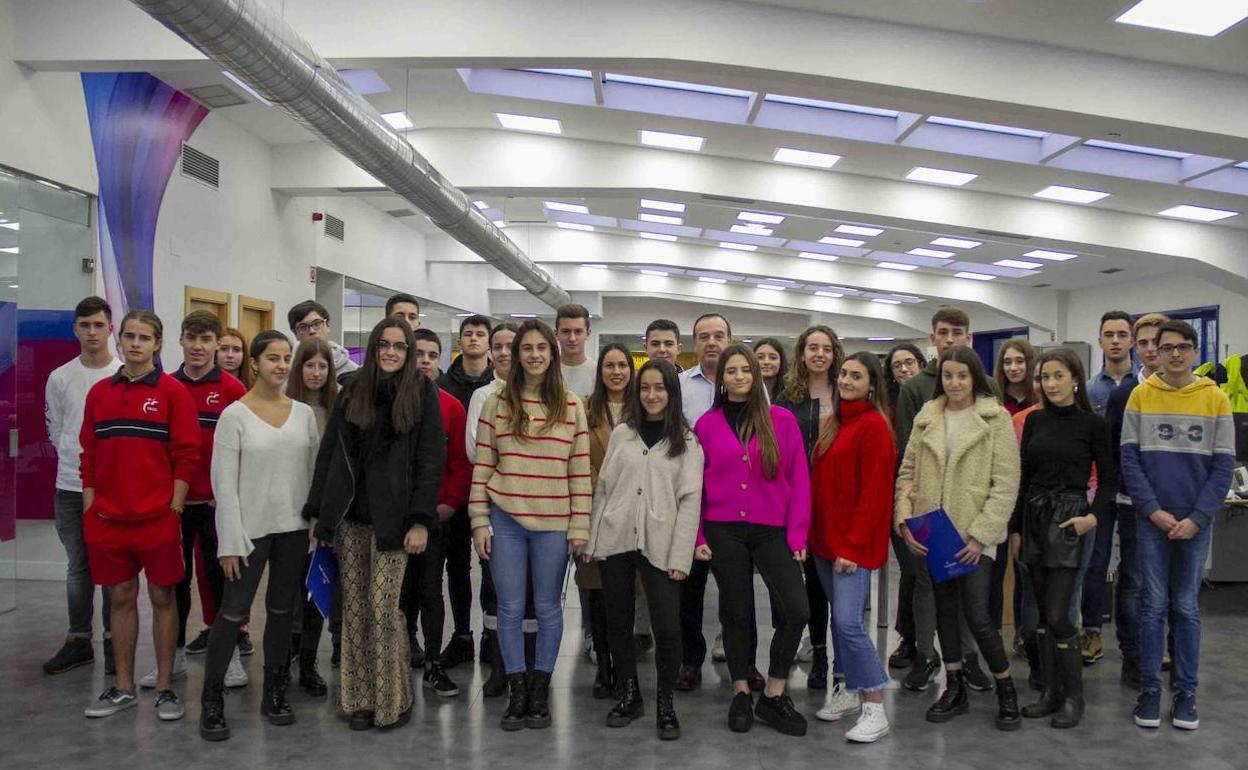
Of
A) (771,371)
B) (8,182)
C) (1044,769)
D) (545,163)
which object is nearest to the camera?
(1044,769)

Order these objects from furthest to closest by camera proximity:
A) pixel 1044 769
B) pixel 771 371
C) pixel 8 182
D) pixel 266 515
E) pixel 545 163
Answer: pixel 545 163 < pixel 8 182 < pixel 771 371 < pixel 266 515 < pixel 1044 769

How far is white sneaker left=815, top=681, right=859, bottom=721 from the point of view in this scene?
361 centimetres

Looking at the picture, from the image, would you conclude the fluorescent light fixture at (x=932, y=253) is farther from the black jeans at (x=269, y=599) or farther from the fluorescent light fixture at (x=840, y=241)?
the black jeans at (x=269, y=599)

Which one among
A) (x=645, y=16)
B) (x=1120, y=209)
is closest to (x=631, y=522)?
(x=645, y=16)

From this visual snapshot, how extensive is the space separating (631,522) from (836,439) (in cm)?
89

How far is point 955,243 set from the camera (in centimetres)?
A: 1257

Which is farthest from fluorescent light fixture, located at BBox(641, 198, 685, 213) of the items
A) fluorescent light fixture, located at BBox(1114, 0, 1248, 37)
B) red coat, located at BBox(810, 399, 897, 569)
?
red coat, located at BBox(810, 399, 897, 569)

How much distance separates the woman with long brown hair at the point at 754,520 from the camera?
3.41 meters

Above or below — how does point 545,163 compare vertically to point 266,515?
above

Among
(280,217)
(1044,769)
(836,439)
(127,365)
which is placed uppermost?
(280,217)

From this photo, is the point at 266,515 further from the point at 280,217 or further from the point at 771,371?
the point at 280,217

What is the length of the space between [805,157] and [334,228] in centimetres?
579

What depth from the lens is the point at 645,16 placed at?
18.6 feet

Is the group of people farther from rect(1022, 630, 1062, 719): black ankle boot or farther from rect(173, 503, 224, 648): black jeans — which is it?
rect(173, 503, 224, 648): black jeans
